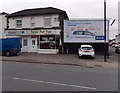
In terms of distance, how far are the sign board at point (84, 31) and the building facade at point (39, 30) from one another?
1465 mm

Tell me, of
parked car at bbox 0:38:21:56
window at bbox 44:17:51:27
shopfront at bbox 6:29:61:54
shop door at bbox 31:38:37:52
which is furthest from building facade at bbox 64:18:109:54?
parked car at bbox 0:38:21:56

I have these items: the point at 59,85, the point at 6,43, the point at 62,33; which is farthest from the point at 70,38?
the point at 59,85

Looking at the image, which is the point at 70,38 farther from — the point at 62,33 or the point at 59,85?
the point at 59,85

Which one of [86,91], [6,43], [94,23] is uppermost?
[94,23]

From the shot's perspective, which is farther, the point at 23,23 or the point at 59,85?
the point at 23,23

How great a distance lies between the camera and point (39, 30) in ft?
69.5

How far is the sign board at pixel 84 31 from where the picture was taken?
2083 cm

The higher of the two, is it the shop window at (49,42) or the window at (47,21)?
the window at (47,21)

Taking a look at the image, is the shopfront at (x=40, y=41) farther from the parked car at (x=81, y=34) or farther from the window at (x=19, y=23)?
the parked car at (x=81, y=34)

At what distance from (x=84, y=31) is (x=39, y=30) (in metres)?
7.22

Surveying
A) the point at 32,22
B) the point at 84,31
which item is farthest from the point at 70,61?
the point at 32,22

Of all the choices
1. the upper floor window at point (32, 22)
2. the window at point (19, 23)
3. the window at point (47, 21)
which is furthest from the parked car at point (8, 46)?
the window at point (47, 21)

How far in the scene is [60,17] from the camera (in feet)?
70.5

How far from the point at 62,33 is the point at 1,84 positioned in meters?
17.1
